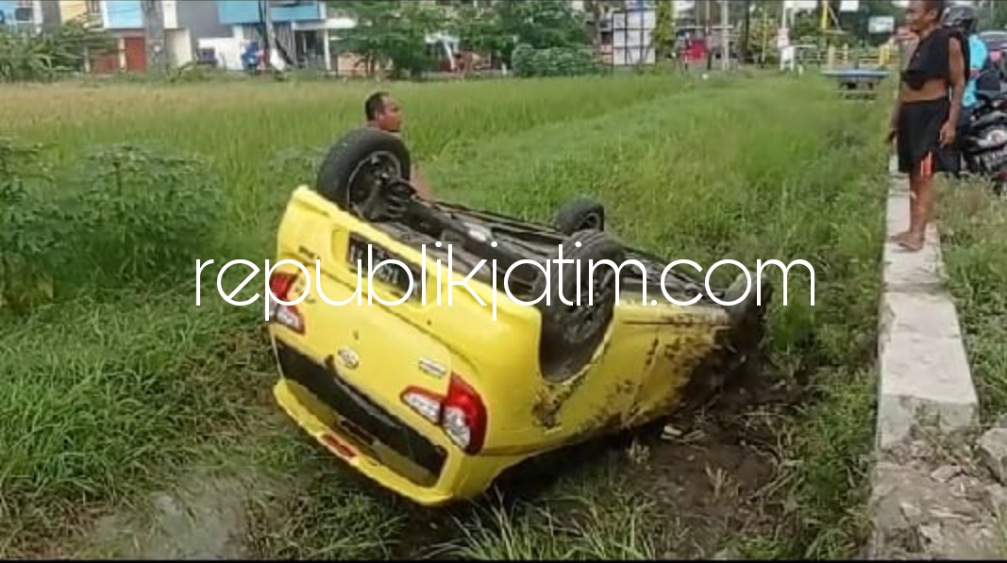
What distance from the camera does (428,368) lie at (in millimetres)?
2830

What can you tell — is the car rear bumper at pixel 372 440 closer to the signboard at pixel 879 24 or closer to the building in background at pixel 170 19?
the building in background at pixel 170 19

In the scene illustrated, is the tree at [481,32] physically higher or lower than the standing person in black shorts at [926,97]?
higher

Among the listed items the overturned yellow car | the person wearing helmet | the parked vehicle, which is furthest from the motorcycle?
the overturned yellow car

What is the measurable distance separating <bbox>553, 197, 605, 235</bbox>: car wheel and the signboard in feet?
124

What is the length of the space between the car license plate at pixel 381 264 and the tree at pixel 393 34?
28.8 m

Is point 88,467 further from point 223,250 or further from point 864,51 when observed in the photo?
point 864,51

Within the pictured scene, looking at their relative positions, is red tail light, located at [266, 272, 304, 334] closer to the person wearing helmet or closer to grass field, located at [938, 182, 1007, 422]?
grass field, located at [938, 182, 1007, 422]

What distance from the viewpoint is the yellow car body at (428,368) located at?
278 cm

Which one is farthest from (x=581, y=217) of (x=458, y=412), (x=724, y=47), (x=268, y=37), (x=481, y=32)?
(x=268, y=37)

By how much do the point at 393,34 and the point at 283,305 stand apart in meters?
29.3

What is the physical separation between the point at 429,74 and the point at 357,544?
30.6m

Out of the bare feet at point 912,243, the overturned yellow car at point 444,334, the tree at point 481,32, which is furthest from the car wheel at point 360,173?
the tree at point 481,32

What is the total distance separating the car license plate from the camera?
9.71 feet

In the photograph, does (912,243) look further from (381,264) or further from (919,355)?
(381,264)
